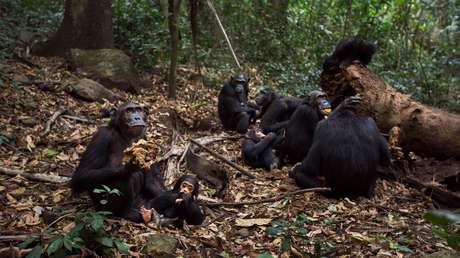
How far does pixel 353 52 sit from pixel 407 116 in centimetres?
128

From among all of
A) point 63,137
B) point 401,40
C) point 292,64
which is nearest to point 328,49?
point 292,64

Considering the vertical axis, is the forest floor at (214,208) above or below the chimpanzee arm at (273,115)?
below

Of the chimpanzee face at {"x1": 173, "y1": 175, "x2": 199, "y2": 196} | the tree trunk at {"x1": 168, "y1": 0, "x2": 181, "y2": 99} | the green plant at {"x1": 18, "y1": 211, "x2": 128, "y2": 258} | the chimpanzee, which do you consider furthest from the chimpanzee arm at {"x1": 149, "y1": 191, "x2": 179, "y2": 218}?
the tree trunk at {"x1": 168, "y1": 0, "x2": 181, "y2": 99}

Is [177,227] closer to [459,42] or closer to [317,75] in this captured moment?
[317,75]

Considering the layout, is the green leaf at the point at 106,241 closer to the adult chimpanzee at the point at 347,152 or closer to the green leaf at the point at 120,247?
the green leaf at the point at 120,247

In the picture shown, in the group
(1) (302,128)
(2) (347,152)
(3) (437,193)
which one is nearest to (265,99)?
(1) (302,128)

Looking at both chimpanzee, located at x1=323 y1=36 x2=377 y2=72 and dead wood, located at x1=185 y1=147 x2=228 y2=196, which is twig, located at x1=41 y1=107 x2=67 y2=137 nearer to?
dead wood, located at x1=185 y1=147 x2=228 y2=196

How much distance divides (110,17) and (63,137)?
433 cm

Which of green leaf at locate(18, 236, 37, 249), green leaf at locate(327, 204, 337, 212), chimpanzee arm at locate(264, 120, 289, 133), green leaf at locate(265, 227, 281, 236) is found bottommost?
green leaf at locate(265, 227, 281, 236)

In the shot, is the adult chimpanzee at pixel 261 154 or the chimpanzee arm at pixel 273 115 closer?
the adult chimpanzee at pixel 261 154

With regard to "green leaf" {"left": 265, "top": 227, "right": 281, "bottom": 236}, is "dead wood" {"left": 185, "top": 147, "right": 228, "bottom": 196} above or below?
above

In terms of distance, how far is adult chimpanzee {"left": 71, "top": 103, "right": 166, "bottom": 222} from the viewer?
480cm

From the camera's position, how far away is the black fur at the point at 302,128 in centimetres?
775

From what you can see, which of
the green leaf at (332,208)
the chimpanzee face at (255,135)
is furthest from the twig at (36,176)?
the chimpanzee face at (255,135)
